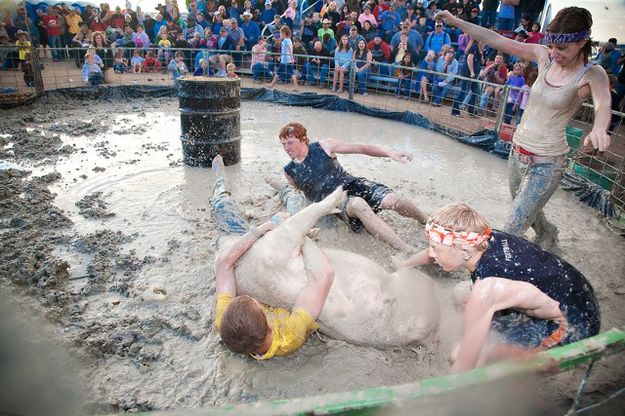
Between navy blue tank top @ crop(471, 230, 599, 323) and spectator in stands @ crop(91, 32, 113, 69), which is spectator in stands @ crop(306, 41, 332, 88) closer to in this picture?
spectator in stands @ crop(91, 32, 113, 69)

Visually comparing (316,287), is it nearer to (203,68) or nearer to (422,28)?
(203,68)

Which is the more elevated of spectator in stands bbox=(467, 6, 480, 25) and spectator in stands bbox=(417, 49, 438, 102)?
spectator in stands bbox=(467, 6, 480, 25)

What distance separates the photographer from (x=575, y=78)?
3256mm

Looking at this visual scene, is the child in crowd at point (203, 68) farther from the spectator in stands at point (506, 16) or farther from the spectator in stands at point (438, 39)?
the spectator in stands at point (506, 16)

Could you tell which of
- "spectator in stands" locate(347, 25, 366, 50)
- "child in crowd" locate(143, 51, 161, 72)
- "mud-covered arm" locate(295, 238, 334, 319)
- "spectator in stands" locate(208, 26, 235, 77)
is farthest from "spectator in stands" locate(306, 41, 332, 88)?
"mud-covered arm" locate(295, 238, 334, 319)

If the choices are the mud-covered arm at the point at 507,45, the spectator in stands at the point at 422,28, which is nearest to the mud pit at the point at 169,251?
the mud-covered arm at the point at 507,45

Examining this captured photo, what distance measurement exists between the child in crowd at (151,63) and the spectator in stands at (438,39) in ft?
27.4

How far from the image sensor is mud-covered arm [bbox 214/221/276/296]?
9.78 ft

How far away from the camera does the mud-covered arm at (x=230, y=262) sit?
2.98m

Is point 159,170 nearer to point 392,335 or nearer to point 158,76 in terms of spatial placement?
point 392,335

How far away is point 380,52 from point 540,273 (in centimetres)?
1119

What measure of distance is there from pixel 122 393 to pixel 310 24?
12734mm

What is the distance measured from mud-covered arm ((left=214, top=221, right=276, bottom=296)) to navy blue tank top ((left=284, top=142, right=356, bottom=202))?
54.2 inches

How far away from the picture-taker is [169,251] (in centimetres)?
417
